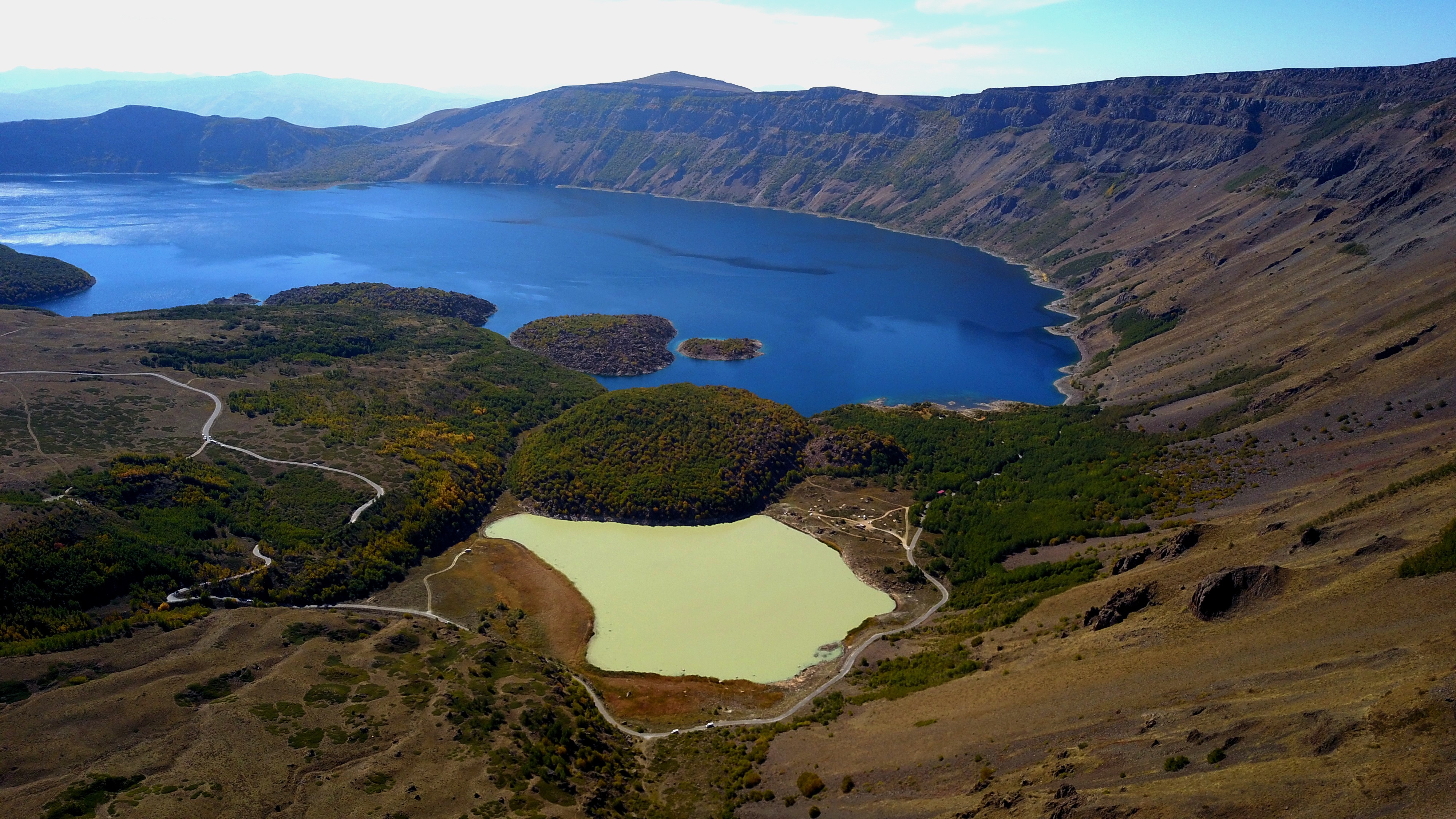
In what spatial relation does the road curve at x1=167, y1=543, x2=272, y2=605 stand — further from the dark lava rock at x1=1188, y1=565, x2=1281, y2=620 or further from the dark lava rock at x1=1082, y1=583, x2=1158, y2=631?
the dark lava rock at x1=1188, y1=565, x2=1281, y2=620

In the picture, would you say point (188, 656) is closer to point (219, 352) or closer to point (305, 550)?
point (305, 550)

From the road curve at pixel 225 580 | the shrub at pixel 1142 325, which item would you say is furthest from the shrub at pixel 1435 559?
the shrub at pixel 1142 325

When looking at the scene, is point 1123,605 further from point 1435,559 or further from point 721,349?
point 721,349

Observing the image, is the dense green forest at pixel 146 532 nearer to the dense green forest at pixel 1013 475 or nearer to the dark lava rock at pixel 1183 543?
the dense green forest at pixel 1013 475

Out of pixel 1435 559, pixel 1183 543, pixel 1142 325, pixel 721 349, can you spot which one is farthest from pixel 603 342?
pixel 1435 559

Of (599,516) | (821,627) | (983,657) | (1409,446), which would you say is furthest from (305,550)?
(1409,446)
